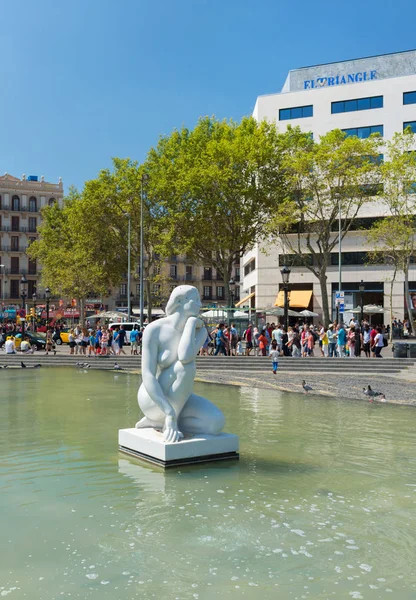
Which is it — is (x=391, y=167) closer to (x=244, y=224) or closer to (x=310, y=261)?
(x=244, y=224)

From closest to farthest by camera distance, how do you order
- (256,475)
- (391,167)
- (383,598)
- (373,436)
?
(383,598), (256,475), (373,436), (391,167)

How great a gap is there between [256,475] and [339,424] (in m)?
4.21

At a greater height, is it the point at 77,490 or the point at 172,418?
the point at 172,418

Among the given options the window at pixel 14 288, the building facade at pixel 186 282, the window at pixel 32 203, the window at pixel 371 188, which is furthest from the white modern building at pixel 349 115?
the window at pixel 14 288

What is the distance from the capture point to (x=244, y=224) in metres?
34.2

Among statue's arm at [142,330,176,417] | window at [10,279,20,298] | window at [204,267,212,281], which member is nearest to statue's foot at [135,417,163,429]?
statue's arm at [142,330,176,417]

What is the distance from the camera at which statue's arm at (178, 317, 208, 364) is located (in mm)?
7035

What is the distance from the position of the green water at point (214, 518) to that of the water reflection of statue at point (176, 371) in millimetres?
559

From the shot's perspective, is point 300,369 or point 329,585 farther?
point 300,369

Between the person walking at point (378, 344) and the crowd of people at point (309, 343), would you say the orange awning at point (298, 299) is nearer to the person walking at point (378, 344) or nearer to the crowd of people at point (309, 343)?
the crowd of people at point (309, 343)

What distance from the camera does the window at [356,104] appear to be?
146 feet

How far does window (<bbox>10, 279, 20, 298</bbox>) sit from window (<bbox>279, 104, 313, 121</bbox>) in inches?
1496

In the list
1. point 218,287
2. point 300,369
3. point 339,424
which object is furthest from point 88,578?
point 218,287

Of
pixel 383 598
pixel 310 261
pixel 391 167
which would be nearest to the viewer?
pixel 383 598
